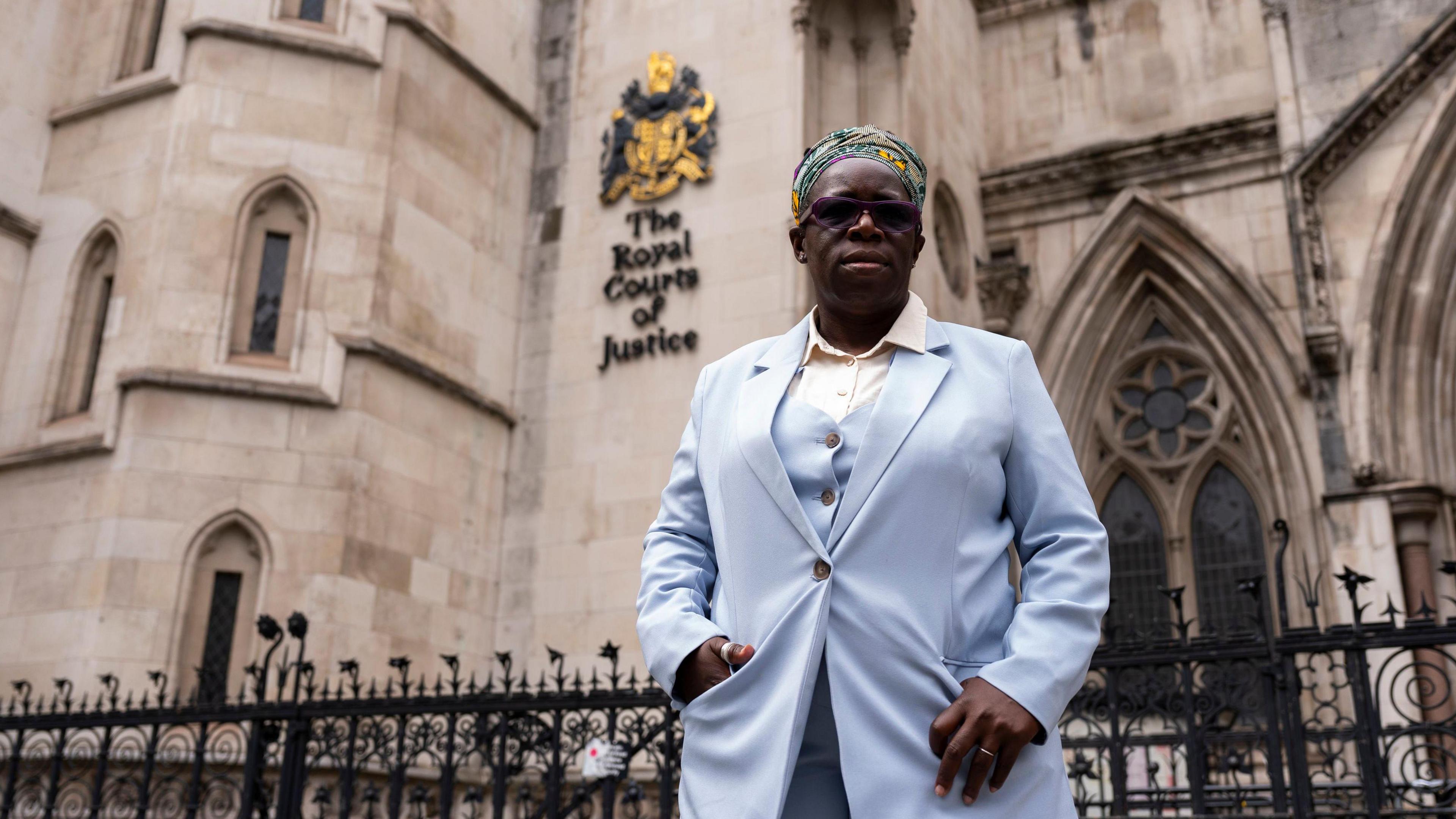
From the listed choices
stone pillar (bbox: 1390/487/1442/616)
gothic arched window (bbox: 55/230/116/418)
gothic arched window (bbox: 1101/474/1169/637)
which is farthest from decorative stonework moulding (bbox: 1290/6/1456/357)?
gothic arched window (bbox: 55/230/116/418)

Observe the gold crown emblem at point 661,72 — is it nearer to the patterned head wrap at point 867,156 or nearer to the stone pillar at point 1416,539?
the stone pillar at point 1416,539

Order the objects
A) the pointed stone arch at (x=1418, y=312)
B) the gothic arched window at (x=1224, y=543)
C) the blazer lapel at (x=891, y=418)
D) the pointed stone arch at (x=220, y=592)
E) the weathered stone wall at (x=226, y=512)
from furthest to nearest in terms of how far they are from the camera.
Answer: the gothic arched window at (x=1224, y=543) < the pointed stone arch at (x=1418, y=312) < the pointed stone arch at (x=220, y=592) < the weathered stone wall at (x=226, y=512) < the blazer lapel at (x=891, y=418)

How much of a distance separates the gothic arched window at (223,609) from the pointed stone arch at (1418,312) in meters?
10.8

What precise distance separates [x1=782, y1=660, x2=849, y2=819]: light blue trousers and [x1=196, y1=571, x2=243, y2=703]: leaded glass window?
9.38m

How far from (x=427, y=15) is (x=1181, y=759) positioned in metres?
11.0

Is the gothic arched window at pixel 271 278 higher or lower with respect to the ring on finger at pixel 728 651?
higher

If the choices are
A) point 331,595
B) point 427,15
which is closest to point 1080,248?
point 427,15

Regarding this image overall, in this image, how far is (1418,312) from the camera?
12.0 meters

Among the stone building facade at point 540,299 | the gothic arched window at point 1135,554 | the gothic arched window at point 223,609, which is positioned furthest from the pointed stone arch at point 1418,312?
the gothic arched window at point 223,609

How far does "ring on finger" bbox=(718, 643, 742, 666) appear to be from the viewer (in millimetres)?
2145

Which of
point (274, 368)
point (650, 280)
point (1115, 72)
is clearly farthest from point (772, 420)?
point (1115, 72)

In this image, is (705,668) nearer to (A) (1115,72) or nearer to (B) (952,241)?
(B) (952,241)

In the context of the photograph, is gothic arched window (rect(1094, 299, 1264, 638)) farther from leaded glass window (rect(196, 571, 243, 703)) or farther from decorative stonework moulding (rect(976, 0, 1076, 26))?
leaded glass window (rect(196, 571, 243, 703))

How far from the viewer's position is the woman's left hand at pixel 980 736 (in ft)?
6.33
